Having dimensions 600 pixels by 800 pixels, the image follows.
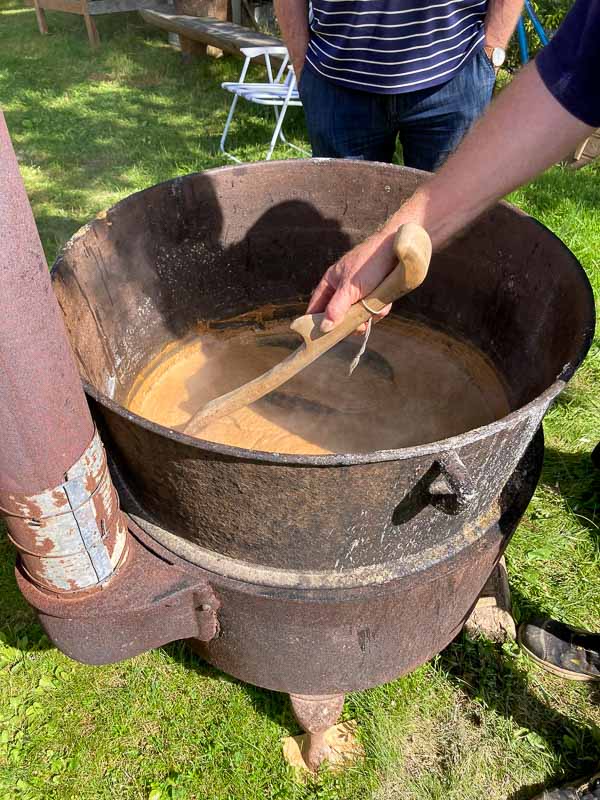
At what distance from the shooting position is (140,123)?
5.85 m

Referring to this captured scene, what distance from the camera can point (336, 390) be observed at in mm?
2592

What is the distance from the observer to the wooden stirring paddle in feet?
4.45

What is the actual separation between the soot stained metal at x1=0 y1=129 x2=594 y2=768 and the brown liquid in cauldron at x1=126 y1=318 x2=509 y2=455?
4.8 inches

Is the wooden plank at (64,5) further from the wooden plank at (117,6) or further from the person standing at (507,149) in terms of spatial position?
the person standing at (507,149)

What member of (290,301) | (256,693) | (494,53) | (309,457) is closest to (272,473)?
(309,457)

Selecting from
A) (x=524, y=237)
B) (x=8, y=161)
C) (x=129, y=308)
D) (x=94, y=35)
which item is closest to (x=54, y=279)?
(x=129, y=308)

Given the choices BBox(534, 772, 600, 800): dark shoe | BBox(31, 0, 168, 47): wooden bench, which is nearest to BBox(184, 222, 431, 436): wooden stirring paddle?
BBox(534, 772, 600, 800): dark shoe

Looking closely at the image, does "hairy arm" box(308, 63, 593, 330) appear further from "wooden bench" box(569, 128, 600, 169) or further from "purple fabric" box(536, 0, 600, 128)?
"wooden bench" box(569, 128, 600, 169)

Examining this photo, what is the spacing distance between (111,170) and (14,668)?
3974 mm

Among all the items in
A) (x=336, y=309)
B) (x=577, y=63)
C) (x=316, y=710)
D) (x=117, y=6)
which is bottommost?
(x=316, y=710)

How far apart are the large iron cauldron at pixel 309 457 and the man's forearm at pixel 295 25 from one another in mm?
621

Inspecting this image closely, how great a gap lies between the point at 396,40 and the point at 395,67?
0.08m

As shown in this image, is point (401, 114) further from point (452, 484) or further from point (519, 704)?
point (519, 704)

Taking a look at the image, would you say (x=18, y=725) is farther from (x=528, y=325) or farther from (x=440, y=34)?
(x=440, y=34)
